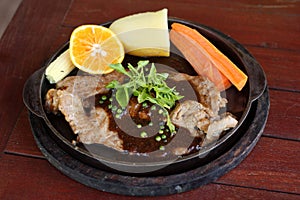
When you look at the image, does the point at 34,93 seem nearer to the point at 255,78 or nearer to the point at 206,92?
the point at 206,92

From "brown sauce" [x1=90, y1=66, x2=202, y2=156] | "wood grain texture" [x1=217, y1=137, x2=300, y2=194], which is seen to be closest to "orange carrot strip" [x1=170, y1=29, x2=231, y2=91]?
A: "brown sauce" [x1=90, y1=66, x2=202, y2=156]

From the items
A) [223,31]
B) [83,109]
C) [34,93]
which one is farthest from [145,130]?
[223,31]

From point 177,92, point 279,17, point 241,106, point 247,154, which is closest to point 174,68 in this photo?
point 177,92

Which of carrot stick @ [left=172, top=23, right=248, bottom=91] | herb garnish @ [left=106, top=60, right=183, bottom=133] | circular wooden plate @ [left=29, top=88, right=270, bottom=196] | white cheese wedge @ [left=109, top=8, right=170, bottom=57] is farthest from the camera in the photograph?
white cheese wedge @ [left=109, top=8, right=170, bottom=57]

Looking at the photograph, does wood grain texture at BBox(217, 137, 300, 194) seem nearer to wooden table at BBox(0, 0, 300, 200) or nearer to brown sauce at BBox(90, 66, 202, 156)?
wooden table at BBox(0, 0, 300, 200)

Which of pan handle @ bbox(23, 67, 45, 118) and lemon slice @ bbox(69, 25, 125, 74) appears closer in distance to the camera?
pan handle @ bbox(23, 67, 45, 118)

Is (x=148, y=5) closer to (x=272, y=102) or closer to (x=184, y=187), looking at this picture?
(x=272, y=102)

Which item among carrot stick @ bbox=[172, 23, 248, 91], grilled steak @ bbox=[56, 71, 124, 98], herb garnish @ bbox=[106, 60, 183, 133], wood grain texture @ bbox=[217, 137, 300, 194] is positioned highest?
carrot stick @ bbox=[172, 23, 248, 91]

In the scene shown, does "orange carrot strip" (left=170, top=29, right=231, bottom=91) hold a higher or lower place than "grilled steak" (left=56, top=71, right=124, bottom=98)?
higher
